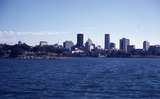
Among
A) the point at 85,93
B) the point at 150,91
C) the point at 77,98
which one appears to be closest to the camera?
the point at 77,98

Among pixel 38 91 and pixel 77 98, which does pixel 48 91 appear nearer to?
pixel 38 91

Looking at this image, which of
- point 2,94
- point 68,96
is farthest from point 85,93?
point 2,94

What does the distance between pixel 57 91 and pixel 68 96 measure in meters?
3.58

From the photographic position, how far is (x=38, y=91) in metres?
37.4

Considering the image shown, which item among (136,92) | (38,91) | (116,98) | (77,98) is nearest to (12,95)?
(38,91)

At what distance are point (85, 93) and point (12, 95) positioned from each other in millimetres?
7008

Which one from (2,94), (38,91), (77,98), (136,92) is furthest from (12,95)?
(136,92)

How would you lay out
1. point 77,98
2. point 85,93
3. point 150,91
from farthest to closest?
point 150,91
point 85,93
point 77,98

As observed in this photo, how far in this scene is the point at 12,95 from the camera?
34656 millimetres

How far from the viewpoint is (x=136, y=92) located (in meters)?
37.9

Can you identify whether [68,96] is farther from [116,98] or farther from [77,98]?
[116,98]

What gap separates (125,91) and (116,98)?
513 centimetres

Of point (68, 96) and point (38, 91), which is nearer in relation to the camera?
point (68, 96)

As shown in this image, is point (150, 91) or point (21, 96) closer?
point (21, 96)
